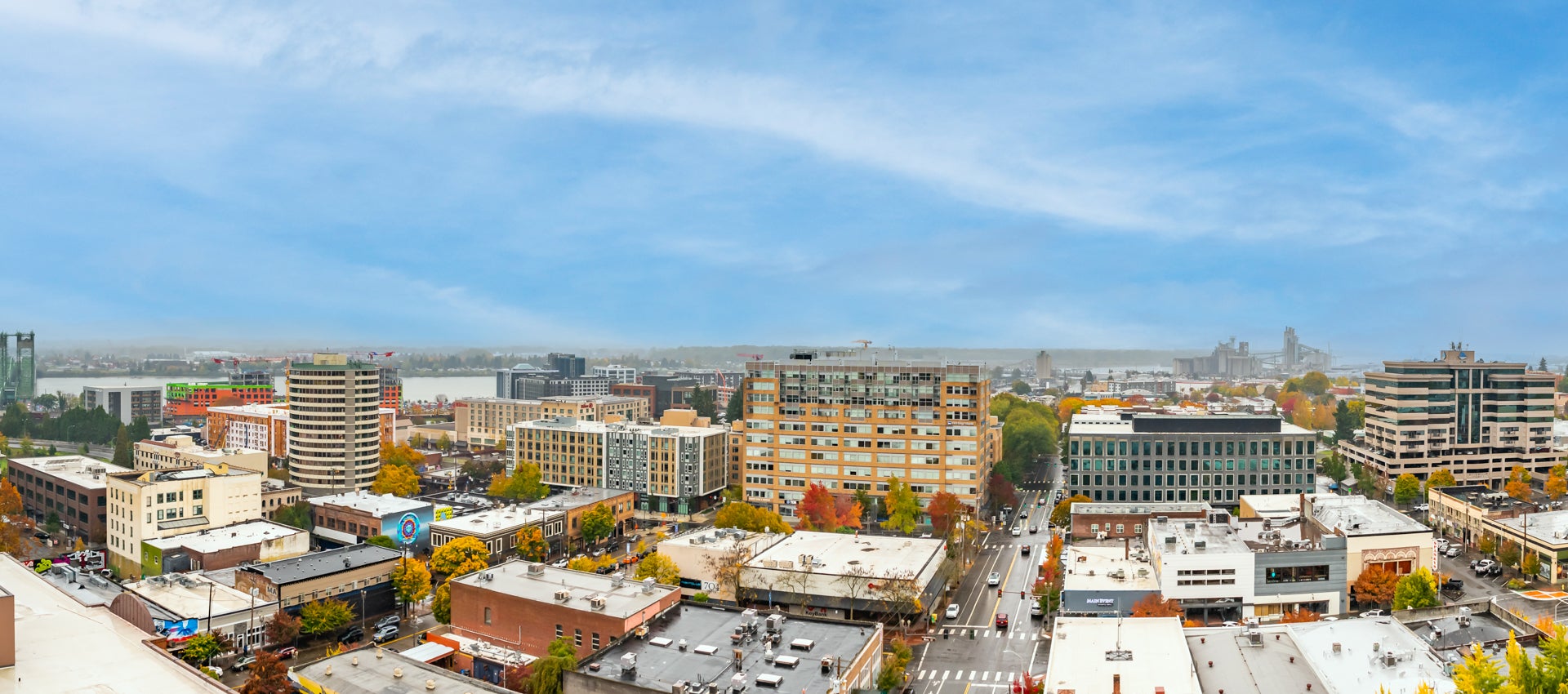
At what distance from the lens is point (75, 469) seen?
52.4m

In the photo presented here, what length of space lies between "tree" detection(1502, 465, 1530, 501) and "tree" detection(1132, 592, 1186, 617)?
30534 mm

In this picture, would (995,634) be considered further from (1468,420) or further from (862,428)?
(1468,420)

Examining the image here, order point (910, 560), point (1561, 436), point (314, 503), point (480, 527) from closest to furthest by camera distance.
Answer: point (910, 560) → point (480, 527) → point (314, 503) → point (1561, 436)

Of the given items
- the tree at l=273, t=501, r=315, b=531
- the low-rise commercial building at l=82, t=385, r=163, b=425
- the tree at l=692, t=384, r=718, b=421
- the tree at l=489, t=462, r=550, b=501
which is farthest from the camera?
the low-rise commercial building at l=82, t=385, r=163, b=425

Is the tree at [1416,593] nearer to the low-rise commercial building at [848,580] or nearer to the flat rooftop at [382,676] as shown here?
the low-rise commercial building at [848,580]

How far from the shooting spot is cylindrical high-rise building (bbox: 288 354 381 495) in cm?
5784

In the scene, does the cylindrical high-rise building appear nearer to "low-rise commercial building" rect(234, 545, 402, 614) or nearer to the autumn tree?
"low-rise commercial building" rect(234, 545, 402, 614)

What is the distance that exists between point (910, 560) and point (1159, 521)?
36.5 feet

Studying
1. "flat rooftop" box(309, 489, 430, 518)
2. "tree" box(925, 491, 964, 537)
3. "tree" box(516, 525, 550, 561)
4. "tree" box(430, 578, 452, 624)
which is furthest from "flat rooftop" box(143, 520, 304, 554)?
"tree" box(925, 491, 964, 537)

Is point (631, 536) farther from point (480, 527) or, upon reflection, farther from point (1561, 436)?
point (1561, 436)

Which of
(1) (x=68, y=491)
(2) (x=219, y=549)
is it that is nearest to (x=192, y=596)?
(2) (x=219, y=549)

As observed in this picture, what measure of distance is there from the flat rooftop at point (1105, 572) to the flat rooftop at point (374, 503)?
29.3 m

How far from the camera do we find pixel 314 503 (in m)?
48.7

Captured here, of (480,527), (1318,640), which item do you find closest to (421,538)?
(480,527)
